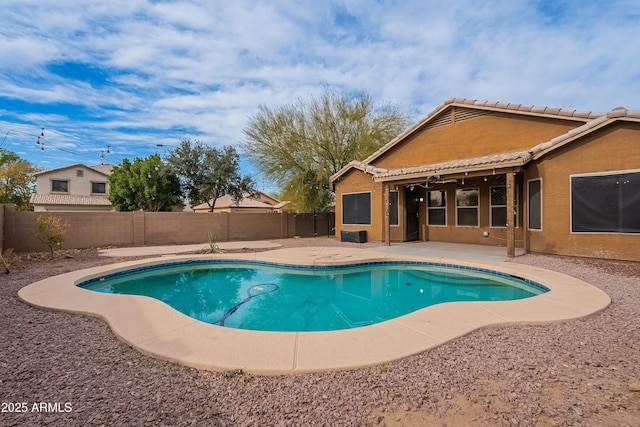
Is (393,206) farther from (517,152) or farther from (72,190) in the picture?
(72,190)

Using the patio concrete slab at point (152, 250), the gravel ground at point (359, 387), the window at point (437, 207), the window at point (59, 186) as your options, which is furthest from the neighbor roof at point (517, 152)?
the window at point (59, 186)

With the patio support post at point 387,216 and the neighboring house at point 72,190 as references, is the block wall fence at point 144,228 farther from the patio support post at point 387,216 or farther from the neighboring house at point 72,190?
the neighboring house at point 72,190

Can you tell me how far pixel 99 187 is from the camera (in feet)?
88.3

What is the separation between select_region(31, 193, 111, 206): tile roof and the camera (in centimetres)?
2327

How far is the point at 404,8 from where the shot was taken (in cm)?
1028

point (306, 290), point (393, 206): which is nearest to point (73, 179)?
point (393, 206)

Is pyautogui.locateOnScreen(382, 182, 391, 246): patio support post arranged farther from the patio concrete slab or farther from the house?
the patio concrete slab

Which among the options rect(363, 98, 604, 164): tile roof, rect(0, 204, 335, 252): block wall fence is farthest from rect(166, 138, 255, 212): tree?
rect(363, 98, 604, 164): tile roof

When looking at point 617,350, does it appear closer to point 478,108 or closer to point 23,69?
point 478,108

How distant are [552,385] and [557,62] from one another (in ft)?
45.1

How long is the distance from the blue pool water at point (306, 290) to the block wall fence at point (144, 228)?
5205 millimetres

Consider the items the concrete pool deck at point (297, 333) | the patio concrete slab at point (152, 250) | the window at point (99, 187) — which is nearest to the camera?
the concrete pool deck at point (297, 333)

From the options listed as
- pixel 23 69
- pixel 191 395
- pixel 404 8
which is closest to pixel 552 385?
pixel 191 395

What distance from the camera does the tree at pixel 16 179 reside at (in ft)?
84.7
